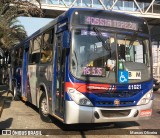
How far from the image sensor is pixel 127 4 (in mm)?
43375

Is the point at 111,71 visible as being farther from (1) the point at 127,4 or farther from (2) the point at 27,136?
(1) the point at 127,4

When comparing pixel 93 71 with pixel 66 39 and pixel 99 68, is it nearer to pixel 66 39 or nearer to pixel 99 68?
pixel 99 68

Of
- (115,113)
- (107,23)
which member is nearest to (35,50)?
(107,23)

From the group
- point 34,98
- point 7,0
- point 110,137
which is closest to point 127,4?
point 7,0

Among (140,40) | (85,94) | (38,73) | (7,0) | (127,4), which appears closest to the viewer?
(85,94)

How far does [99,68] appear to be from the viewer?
26.1 feet

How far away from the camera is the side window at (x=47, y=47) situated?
9.53 metres

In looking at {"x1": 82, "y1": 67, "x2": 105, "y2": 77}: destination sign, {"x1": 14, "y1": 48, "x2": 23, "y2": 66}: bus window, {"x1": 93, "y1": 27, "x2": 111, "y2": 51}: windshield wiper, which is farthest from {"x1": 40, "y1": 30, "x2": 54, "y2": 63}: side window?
{"x1": 14, "y1": 48, "x2": 23, "y2": 66}: bus window

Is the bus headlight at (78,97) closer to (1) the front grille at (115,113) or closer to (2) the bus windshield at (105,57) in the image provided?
(2) the bus windshield at (105,57)

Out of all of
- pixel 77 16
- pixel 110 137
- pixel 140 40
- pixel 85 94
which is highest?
pixel 77 16

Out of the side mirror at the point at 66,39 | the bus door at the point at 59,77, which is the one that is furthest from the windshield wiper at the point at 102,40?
the bus door at the point at 59,77

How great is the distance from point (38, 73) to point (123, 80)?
11.8ft

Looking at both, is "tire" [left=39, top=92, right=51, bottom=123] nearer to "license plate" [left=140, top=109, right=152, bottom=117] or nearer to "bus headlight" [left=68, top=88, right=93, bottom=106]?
"bus headlight" [left=68, top=88, right=93, bottom=106]

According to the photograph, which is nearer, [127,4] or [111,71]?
[111,71]
